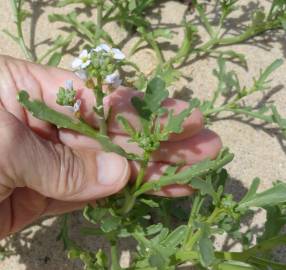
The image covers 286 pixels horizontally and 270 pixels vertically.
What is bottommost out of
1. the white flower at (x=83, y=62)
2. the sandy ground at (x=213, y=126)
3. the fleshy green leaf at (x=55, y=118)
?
the sandy ground at (x=213, y=126)

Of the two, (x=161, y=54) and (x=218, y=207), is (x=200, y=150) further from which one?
(x=161, y=54)

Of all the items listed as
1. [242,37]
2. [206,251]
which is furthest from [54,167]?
[242,37]

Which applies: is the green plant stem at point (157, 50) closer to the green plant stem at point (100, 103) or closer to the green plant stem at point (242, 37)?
the green plant stem at point (242, 37)

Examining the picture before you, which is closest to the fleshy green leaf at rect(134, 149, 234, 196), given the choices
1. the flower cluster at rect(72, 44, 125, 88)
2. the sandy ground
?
the flower cluster at rect(72, 44, 125, 88)

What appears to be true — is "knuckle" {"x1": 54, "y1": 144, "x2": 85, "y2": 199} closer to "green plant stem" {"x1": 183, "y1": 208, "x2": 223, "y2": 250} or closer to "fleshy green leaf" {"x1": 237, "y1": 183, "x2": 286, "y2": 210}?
"green plant stem" {"x1": 183, "y1": 208, "x2": 223, "y2": 250}

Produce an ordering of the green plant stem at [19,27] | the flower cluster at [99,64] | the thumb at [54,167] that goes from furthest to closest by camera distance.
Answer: the green plant stem at [19,27] → the thumb at [54,167] → the flower cluster at [99,64]

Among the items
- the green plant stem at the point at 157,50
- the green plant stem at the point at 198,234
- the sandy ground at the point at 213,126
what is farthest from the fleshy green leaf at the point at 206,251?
the green plant stem at the point at 157,50

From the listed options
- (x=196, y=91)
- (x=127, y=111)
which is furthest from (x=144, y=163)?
(x=196, y=91)

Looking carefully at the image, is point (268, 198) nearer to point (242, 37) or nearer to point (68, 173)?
point (68, 173)
